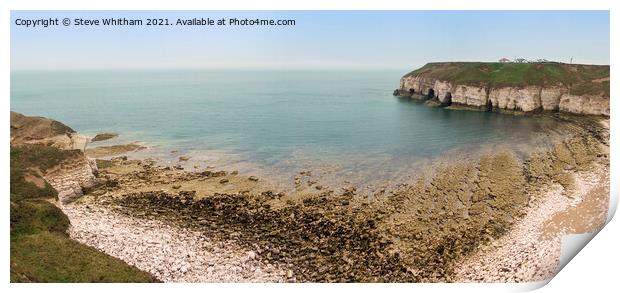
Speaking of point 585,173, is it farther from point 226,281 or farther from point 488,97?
point 488,97

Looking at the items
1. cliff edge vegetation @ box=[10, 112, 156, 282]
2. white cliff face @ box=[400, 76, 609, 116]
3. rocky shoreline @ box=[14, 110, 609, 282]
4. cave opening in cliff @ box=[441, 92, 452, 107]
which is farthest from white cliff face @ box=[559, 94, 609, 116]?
cliff edge vegetation @ box=[10, 112, 156, 282]

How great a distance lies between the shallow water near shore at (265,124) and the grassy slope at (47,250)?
1476 centimetres

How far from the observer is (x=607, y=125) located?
5022cm

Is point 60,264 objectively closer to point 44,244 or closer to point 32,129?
point 44,244

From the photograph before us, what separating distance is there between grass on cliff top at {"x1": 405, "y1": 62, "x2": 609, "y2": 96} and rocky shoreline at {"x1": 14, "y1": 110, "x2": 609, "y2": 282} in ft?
95.9

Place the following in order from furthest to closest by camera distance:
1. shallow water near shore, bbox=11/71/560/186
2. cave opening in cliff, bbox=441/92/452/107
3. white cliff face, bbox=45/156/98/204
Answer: cave opening in cliff, bbox=441/92/452/107 → shallow water near shore, bbox=11/71/560/186 → white cliff face, bbox=45/156/98/204

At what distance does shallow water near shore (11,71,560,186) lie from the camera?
39.3 m

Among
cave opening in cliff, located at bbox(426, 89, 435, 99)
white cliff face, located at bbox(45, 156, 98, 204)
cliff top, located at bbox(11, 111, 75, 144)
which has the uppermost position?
cave opening in cliff, located at bbox(426, 89, 435, 99)

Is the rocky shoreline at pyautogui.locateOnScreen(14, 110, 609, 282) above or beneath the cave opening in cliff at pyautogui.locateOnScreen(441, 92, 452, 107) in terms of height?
beneath

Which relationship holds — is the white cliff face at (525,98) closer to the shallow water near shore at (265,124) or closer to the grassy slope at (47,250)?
the shallow water near shore at (265,124)

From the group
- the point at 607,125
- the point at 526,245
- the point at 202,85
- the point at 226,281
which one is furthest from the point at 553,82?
the point at 226,281

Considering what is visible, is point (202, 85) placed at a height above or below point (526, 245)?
above

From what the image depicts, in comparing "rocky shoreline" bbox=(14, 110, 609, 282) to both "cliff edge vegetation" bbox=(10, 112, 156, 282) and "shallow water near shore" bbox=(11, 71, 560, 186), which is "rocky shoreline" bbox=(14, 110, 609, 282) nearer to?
"cliff edge vegetation" bbox=(10, 112, 156, 282)

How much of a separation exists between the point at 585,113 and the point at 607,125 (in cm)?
744
